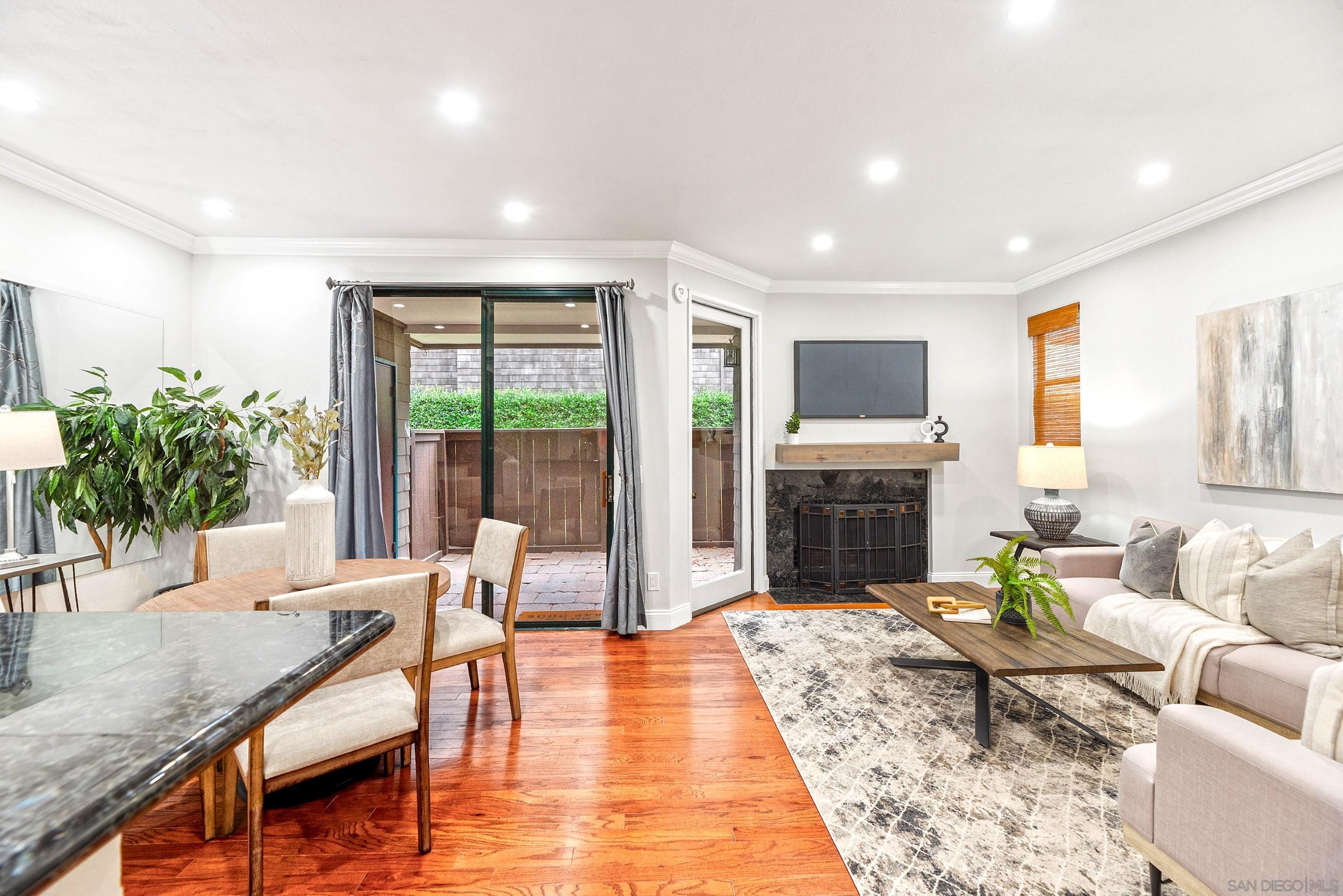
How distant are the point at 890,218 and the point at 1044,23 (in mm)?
1640

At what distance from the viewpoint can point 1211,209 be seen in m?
3.22

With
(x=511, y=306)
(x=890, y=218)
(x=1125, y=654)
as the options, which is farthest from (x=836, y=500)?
(x=511, y=306)

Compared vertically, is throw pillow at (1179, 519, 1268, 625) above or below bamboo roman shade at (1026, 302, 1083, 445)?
below

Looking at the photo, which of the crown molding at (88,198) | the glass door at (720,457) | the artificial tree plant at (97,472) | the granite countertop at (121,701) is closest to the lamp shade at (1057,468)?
the glass door at (720,457)

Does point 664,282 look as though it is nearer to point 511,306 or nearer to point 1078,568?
point 511,306

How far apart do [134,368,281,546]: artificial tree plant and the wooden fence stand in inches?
38.1

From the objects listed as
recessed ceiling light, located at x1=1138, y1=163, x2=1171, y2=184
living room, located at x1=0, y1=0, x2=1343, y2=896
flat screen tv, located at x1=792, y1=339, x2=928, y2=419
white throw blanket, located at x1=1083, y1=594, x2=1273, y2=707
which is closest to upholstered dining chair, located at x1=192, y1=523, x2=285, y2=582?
living room, located at x1=0, y1=0, x2=1343, y2=896

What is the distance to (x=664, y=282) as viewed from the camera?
390 centimetres

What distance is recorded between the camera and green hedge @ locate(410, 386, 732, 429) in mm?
3953

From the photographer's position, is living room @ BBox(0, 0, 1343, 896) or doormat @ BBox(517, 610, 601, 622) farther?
doormat @ BBox(517, 610, 601, 622)

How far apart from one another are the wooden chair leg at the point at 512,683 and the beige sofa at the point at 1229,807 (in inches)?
89.1

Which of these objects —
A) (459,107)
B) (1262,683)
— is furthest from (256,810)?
(1262,683)

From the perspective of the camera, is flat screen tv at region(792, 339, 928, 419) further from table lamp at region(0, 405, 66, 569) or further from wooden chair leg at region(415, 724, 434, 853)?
table lamp at region(0, 405, 66, 569)

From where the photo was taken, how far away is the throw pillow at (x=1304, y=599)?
2.28m
